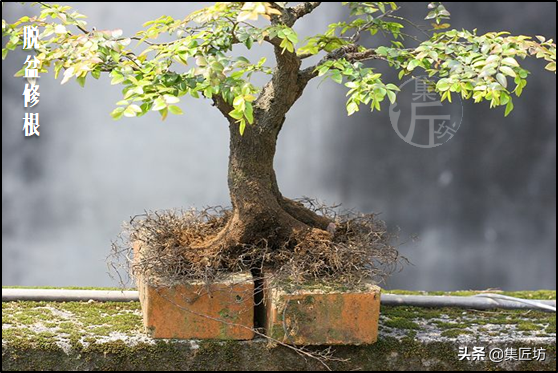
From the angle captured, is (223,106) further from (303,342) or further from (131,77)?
(303,342)

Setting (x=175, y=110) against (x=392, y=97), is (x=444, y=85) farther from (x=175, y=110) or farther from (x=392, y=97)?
(x=175, y=110)

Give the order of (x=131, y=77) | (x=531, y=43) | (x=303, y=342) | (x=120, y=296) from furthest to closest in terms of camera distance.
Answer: (x=120, y=296) → (x=303, y=342) → (x=531, y=43) → (x=131, y=77)

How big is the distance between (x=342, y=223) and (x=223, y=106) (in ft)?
1.83

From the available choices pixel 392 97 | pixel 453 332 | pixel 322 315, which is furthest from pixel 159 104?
pixel 453 332

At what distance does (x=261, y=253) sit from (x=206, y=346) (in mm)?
317

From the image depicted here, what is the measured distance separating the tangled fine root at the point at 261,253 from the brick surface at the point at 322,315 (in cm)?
7

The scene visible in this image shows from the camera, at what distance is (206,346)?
2.25 m

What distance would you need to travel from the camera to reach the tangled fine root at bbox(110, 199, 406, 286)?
2.25 metres

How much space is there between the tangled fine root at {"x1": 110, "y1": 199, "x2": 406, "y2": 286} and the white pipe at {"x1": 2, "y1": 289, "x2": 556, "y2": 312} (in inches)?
8.3

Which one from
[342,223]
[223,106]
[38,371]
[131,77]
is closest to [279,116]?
[223,106]

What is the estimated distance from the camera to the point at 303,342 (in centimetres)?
218

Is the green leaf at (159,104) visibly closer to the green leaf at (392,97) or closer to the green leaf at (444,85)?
the green leaf at (392,97)

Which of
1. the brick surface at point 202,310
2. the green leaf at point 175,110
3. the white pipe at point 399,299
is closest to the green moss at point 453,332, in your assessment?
the white pipe at point 399,299

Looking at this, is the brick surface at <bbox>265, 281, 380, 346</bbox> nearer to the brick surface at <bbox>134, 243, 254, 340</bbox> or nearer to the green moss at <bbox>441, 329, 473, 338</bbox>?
the brick surface at <bbox>134, 243, 254, 340</bbox>
